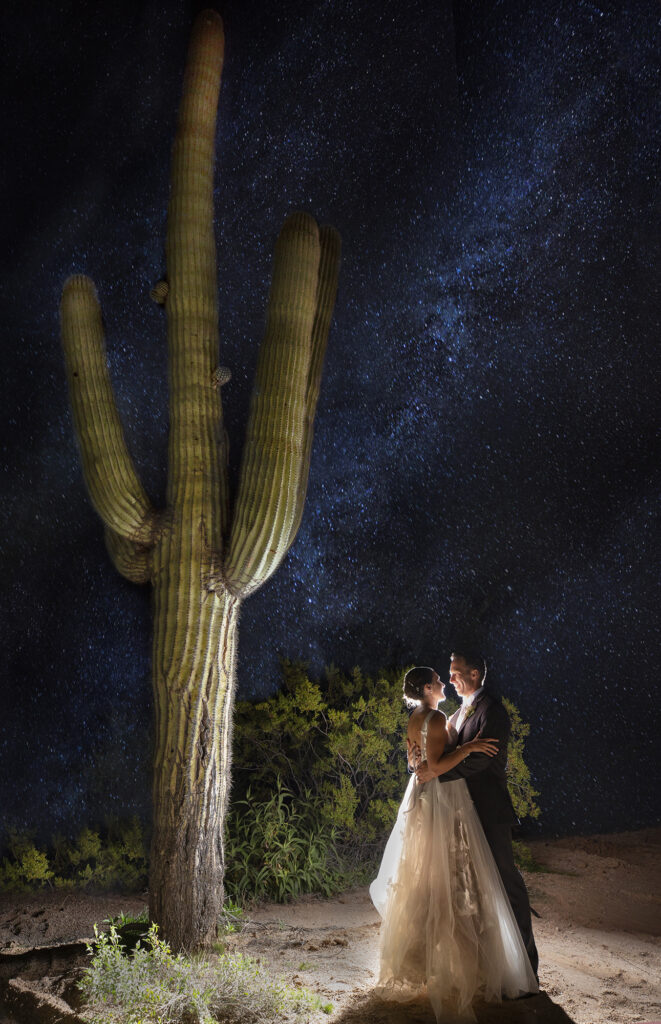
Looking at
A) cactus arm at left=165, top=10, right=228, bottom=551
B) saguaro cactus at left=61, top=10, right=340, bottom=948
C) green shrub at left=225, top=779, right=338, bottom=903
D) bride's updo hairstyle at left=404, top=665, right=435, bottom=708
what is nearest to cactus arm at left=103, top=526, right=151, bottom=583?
saguaro cactus at left=61, top=10, right=340, bottom=948

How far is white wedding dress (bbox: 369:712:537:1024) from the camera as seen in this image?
9.42ft

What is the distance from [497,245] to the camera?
22.2 feet

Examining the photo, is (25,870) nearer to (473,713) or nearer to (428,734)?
(428,734)

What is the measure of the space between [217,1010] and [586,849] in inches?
231

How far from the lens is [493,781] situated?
3.30 metres

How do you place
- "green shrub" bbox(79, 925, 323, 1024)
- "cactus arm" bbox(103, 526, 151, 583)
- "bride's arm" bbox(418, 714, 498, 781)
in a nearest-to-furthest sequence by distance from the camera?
1. "green shrub" bbox(79, 925, 323, 1024)
2. "bride's arm" bbox(418, 714, 498, 781)
3. "cactus arm" bbox(103, 526, 151, 583)

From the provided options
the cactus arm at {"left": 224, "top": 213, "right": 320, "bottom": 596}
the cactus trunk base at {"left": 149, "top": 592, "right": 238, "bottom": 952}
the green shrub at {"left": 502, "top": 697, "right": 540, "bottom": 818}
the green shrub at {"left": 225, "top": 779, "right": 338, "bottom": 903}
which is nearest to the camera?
the cactus trunk base at {"left": 149, "top": 592, "right": 238, "bottom": 952}

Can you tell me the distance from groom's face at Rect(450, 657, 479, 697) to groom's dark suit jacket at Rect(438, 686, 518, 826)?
0.10 meters

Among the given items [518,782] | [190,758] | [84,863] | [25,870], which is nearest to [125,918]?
[190,758]

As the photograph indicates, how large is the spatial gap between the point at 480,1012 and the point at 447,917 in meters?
0.36

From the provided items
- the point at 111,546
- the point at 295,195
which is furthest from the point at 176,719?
the point at 295,195

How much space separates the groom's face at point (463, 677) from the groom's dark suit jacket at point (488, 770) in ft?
0.32

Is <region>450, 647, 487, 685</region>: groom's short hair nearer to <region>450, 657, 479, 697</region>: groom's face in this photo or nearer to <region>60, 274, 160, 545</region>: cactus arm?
<region>450, 657, 479, 697</region>: groom's face

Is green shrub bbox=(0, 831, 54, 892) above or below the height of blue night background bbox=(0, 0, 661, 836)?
below
